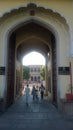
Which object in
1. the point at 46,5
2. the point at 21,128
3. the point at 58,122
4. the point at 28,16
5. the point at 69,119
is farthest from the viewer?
the point at 28,16

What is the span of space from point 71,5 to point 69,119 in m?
5.80

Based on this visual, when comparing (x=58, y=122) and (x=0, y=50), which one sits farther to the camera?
(x=0, y=50)

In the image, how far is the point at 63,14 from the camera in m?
14.5

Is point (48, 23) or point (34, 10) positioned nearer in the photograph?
point (34, 10)

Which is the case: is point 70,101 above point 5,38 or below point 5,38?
below

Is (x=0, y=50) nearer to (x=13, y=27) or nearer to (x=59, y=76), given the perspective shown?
(x=13, y=27)

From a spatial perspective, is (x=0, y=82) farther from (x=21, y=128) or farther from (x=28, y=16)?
(x=21, y=128)

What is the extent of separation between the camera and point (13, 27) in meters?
15.5

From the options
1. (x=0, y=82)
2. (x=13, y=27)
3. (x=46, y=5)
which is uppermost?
(x=46, y=5)

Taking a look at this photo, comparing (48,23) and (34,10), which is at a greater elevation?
(34,10)

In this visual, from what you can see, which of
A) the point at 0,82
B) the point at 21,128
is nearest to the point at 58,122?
the point at 21,128

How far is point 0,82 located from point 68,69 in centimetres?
367

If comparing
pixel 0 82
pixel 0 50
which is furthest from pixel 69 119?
pixel 0 50

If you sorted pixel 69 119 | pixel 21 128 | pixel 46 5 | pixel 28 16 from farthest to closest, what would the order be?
pixel 28 16 < pixel 46 5 < pixel 69 119 < pixel 21 128
